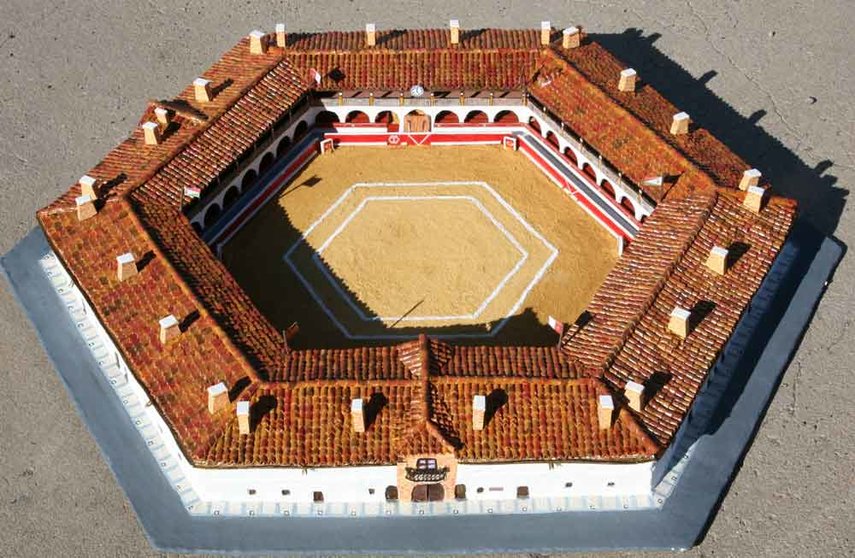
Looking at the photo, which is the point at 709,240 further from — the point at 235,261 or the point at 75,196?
the point at 75,196

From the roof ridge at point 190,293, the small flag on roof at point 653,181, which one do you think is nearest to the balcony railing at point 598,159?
the small flag on roof at point 653,181

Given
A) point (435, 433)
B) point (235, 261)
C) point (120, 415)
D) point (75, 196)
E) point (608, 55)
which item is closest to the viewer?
point (435, 433)

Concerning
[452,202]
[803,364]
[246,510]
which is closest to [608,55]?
[452,202]

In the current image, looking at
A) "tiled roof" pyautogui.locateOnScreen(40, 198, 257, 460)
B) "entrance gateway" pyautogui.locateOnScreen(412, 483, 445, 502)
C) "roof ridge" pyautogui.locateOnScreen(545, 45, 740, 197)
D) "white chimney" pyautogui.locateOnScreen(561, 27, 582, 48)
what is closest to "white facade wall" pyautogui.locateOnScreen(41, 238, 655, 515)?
"entrance gateway" pyautogui.locateOnScreen(412, 483, 445, 502)

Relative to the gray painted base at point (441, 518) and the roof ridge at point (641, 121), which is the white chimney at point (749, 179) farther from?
the gray painted base at point (441, 518)

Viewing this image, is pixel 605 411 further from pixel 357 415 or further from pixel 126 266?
pixel 126 266

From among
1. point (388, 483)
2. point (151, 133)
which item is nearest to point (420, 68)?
point (151, 133)

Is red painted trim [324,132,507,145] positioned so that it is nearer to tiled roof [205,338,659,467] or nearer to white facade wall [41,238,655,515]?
tiled roof [205,338,659,467]
